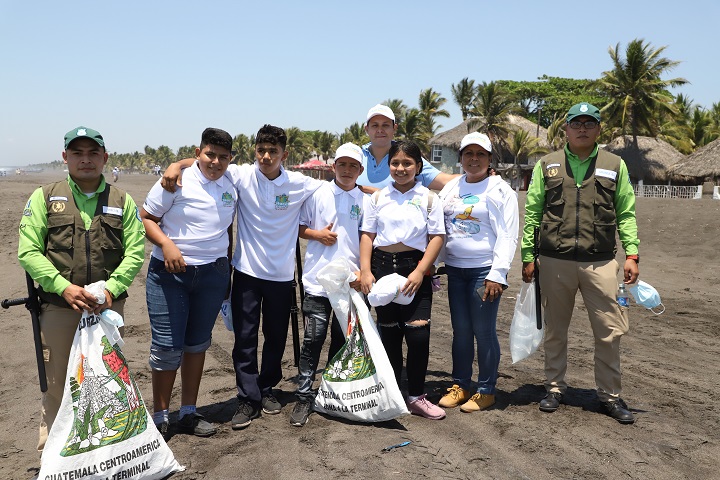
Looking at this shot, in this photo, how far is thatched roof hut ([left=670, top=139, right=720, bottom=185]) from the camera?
26328 millimetres

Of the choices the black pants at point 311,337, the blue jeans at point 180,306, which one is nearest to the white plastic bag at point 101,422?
the blue jeans at point 180,306

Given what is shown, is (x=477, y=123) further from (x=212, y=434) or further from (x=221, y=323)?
(x=212, y=434)

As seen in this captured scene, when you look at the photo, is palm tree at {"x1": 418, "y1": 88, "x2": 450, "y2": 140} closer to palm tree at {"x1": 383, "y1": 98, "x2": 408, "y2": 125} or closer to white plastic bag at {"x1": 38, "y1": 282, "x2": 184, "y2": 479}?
palm tree at {"x1": 383, "y1": 98, "x2": 408, "y2": 125}

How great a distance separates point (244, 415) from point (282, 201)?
61.3 inches

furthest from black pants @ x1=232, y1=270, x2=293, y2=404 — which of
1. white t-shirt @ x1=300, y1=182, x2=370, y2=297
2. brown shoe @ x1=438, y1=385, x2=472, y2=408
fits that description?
brown shoe @ x1=438, y1=385, x2=472, y2=408

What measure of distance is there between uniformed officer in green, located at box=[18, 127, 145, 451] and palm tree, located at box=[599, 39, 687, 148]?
35.2 metres

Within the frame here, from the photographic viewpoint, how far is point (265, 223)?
13.2 feet

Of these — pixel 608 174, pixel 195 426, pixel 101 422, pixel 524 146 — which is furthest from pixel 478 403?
pixel 524 146

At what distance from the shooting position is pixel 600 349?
425 cm

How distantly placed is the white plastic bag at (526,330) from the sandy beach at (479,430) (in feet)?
1.39

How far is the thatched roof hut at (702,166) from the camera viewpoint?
2633 centimetres

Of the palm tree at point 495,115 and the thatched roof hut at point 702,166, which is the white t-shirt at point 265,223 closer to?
the thatched roof hut at point 702,166

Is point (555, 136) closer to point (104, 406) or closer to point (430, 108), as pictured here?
point (430, 108)

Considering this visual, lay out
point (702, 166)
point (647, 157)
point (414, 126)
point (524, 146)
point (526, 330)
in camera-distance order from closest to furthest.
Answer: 1. point (526, 330)
2. point (702, 166)
3. point (647, 157)
4. point (524, 146)
5. point (414, 126)
